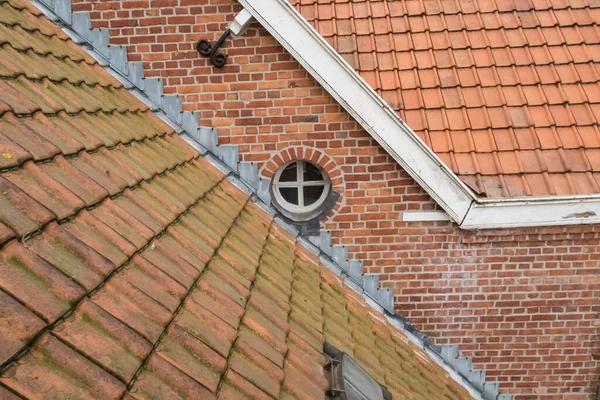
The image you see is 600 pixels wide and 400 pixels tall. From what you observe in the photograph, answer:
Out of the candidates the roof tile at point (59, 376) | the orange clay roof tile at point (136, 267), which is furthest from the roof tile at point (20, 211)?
the roof tile at point (59, 376)

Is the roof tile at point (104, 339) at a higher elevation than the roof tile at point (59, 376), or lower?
higher

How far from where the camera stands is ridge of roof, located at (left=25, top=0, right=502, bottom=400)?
3.99m

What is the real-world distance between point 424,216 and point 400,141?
712mm

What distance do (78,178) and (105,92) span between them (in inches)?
61.0

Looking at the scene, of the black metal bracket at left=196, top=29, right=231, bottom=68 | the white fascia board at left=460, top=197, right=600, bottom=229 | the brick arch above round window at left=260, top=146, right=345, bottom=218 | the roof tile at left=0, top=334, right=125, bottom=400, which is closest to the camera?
the roof tile at left=0, top=334, right=125, bottom=400

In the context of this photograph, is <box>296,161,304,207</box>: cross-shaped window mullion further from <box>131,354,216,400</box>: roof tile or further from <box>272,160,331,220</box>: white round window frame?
<box>131,354,216,400</box>: roof tile

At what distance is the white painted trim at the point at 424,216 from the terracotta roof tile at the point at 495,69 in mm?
448

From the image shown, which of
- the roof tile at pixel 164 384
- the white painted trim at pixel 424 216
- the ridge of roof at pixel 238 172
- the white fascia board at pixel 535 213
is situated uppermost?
the white fascia board at pixel 535 213

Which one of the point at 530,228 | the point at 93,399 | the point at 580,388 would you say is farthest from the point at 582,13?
the point at 93,399

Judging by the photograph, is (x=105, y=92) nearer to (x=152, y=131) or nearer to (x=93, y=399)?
(x=152, y=131)

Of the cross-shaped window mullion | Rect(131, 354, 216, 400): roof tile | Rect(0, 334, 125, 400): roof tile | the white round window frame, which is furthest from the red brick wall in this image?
Rect(0, 334, 125, 400): roof tile

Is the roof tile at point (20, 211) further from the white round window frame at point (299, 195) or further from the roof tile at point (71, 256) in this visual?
the white round window frame at point (299, 195)

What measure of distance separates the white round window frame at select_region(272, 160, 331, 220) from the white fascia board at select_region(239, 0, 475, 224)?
68cm

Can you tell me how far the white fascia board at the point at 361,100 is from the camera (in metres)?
3.72
